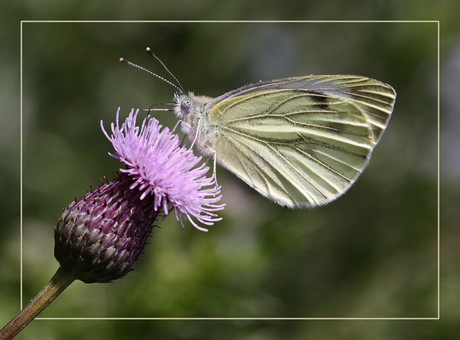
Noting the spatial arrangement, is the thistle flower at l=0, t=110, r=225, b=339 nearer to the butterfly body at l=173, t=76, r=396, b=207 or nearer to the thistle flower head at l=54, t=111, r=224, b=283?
the thistle flower head at l=54, t=111, r=224, b=283

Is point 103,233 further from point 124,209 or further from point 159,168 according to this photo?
point 159,168

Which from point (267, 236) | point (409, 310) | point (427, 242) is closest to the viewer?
point (267, 236)

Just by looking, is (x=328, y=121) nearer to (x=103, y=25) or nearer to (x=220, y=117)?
(x=220, y=117)

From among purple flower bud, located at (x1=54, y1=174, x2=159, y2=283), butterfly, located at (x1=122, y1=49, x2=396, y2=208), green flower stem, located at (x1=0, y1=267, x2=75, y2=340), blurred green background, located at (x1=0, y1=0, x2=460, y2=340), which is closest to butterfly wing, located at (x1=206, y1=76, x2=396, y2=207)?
butterfly, located at (x1=122, y1=49, x2=396, y2=208)

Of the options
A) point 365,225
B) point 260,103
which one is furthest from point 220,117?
point 365,225

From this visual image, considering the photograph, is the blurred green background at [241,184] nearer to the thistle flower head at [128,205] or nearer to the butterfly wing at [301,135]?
the butterfly wing at [301,135]

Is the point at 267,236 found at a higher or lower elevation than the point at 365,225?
higher

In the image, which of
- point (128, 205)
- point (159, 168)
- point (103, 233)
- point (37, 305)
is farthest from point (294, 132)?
point (37, 305)

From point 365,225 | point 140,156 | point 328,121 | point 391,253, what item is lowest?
point 391,253
